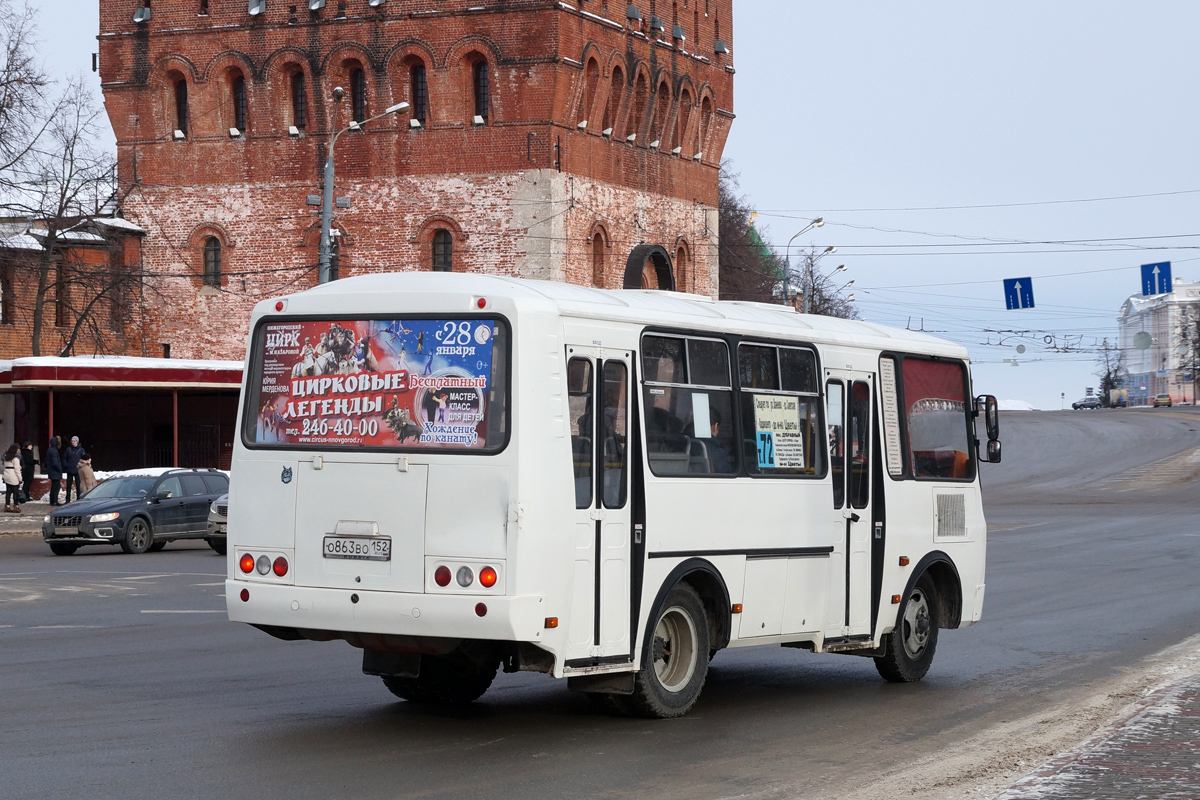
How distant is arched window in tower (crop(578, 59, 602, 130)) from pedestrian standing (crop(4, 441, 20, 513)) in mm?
20834

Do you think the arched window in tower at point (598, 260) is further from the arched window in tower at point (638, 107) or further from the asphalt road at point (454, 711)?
the asphalt road at point (454, 711)

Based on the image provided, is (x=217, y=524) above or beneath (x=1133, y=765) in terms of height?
above

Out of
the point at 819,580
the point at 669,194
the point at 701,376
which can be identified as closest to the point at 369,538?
the point at 701,376

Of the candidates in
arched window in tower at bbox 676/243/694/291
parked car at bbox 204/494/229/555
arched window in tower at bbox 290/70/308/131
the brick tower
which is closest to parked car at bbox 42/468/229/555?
parked car at bbox 204/494/229/555

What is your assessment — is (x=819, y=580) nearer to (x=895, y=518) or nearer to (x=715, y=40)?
(x=895, y=518)

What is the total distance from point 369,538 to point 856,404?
412 centimetres

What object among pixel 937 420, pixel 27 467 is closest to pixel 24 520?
pixel 27 467

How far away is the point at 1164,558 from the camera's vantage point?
81.4 ft

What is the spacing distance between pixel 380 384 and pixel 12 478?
30.0 m

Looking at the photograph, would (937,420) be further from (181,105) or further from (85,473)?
(181,105)

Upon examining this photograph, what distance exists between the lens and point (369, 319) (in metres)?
9.60

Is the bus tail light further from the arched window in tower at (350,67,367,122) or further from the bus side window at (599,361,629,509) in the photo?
the arched window in tower at (350,67,367,122)

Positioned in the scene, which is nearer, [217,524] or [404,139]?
[217,524]

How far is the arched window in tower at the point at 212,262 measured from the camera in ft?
179
